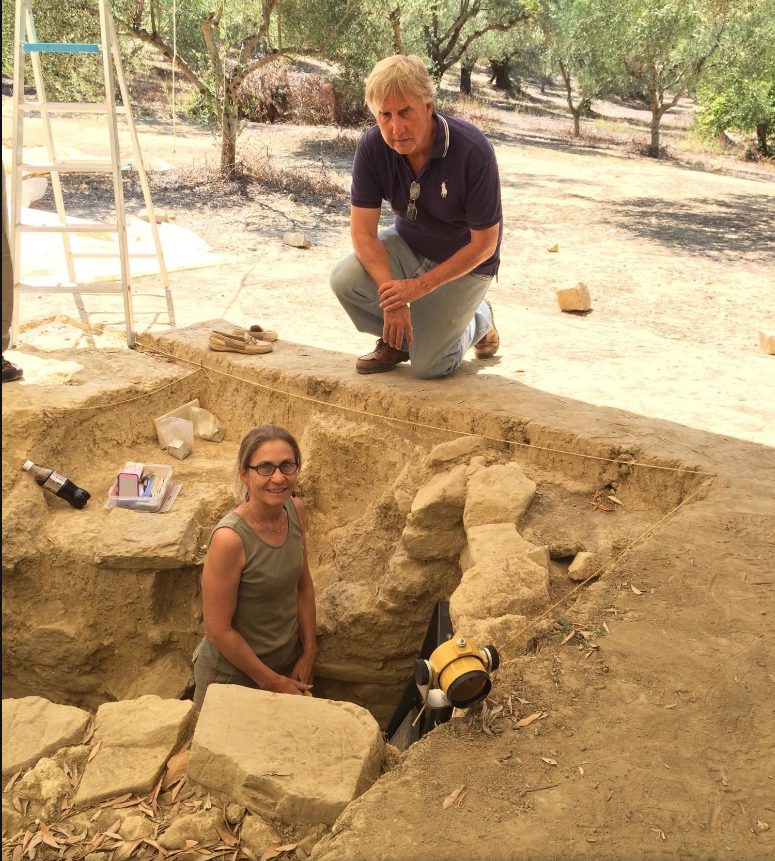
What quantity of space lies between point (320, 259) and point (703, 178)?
741cm

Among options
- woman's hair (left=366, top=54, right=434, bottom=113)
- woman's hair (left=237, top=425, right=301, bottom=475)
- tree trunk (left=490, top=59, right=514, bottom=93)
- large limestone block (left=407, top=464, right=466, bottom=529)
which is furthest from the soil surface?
tree trunk (left=490, top=59, right=514, bottom=93)

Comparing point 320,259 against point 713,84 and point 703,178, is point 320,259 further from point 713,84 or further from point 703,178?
point 713,84

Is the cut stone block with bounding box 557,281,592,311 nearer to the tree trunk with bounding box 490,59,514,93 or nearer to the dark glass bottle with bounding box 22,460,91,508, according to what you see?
the dark glass bottle with bounding box 22,460,91,508

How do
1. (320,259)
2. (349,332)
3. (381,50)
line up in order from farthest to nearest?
1. (381,50)
2. (320,259)
3. (349,332)

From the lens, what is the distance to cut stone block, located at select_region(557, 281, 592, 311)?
6.68 m

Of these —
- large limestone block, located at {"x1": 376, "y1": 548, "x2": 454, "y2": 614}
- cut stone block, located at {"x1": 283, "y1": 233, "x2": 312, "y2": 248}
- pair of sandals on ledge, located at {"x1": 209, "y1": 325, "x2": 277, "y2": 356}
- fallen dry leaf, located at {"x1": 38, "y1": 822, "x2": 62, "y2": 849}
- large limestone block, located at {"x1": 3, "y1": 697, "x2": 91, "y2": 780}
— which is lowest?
large limestone block, located at {"x1": 376, "y1": 548, "x2": 454, "y2": 614}

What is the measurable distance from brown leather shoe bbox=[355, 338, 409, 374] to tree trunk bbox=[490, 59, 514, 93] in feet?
57.3

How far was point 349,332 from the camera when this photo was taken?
5.86 metres

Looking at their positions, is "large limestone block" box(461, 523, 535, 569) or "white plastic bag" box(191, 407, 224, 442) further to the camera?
"white plastic bag" box(191, 407, 224, 442)

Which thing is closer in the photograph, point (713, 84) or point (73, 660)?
point (73, 660)

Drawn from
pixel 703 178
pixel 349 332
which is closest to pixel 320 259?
pixel 349 332

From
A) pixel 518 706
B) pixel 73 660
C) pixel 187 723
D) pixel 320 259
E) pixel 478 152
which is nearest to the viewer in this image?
pixel 518 706

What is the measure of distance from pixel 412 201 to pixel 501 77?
18096mm

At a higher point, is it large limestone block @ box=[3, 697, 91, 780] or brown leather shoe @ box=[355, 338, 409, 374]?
brown leather shoe @ box=[355, 338, 409, 374]
